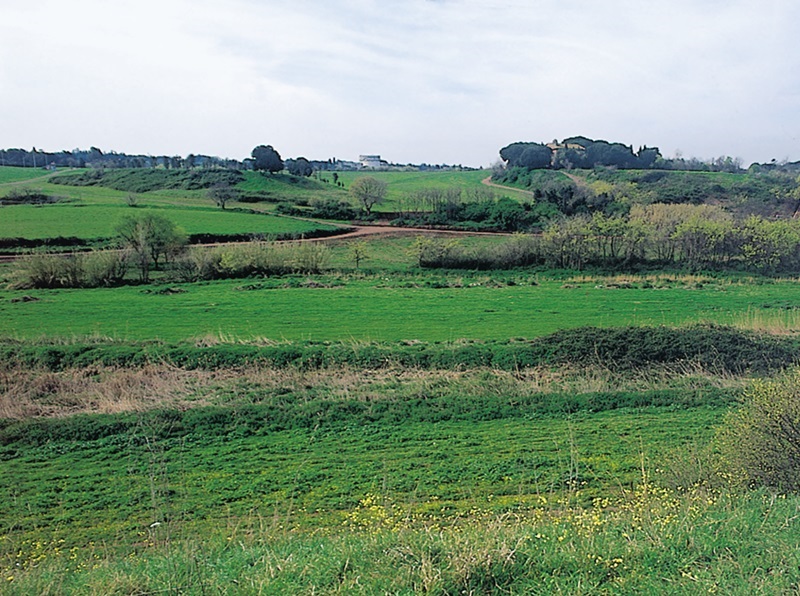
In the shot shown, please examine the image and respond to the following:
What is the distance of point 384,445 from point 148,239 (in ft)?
132

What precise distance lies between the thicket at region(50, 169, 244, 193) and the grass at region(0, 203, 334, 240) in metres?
25.8

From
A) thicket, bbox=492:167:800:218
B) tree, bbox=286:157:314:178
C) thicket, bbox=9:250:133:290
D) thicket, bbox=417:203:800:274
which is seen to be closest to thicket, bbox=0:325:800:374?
thicket, bbox=9:250:133:290

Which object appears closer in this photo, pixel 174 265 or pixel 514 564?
pixel 514 564

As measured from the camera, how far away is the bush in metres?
8.59

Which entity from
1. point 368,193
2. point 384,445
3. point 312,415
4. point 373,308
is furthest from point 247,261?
point 368,193

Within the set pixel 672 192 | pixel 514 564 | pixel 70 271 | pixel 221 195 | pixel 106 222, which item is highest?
pixel 672 192

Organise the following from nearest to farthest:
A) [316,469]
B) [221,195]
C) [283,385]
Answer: [316,469]
[283,385]
[221,195]

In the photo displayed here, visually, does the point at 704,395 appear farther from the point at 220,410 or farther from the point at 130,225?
the point at 130,225

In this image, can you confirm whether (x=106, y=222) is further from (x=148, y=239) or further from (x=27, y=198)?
(x=27, y=198)

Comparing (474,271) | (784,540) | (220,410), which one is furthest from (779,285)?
(784,540)

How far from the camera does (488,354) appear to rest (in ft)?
84.1

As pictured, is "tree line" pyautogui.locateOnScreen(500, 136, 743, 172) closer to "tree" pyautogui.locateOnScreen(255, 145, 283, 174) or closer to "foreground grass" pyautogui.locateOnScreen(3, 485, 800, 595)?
"tree" pyautogui.locateOnScreen(255, 145, 283, 174)

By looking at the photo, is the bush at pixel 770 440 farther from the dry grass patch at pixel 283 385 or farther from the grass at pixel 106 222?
the grass at pixel 106 222

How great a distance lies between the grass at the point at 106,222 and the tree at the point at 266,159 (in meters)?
36.1
